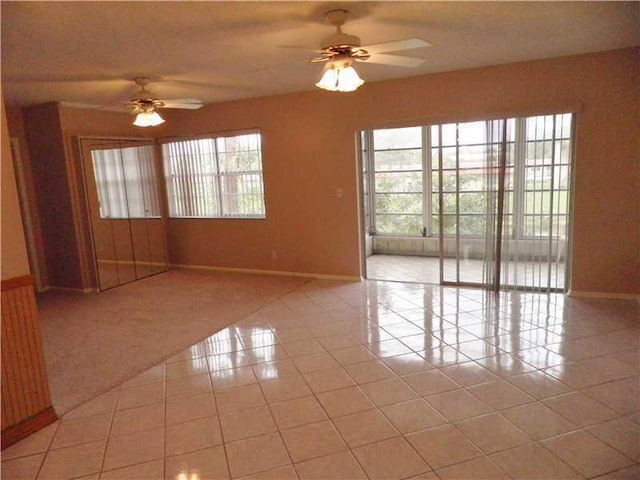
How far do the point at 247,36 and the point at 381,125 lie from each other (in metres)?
2.27

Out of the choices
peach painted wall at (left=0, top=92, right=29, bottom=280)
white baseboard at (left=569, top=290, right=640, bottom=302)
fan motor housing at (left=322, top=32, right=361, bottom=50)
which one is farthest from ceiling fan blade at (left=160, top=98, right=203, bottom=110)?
white baseboard at (left=569, top=290, right=640, bottom=302)

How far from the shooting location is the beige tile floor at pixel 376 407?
6.79ft

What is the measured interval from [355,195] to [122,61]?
9.31 feet

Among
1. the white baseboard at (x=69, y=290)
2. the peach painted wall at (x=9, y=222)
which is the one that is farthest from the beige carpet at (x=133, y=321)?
the peach painted wall at (x=9, y=222)

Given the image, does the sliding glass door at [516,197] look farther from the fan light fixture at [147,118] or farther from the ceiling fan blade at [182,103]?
the fan light fixture at [147,118]

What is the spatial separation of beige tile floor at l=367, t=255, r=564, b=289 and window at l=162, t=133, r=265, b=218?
6.56 feet

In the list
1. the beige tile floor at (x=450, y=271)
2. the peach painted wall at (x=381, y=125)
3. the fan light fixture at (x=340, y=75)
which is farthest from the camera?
the beige tile floor at (x=450, y=271)

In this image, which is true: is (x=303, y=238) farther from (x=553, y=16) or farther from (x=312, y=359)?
(x=553, y=16)

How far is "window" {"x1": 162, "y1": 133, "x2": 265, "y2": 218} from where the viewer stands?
5.84m

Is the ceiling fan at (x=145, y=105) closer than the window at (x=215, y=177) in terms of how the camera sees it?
Yes

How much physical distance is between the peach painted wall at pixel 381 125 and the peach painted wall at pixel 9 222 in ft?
11.3

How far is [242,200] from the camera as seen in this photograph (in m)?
6.01

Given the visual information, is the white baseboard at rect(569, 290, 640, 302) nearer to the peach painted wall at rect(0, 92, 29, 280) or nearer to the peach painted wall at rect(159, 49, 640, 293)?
the peach painted wall at rect(159, 49, 640, 293)

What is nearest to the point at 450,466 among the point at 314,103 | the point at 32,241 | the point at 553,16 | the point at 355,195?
the point at 553,16
